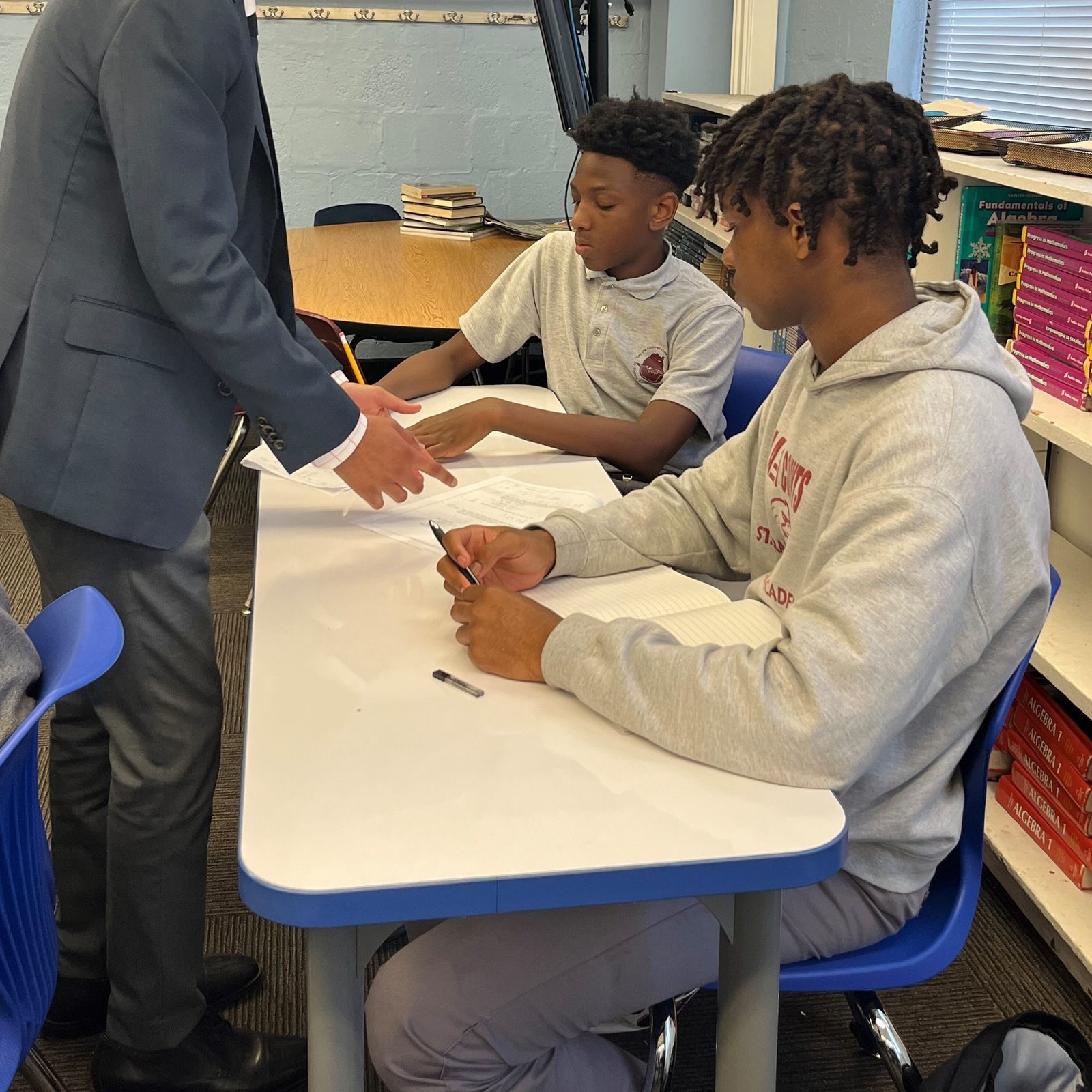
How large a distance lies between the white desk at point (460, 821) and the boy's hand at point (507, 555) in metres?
0.15

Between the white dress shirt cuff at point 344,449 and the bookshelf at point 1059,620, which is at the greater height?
the white dress shirt cuff at point 344,449

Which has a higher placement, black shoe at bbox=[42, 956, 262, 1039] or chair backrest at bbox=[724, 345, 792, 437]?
chair backrest at bbox=[724, 345, 792, 437]

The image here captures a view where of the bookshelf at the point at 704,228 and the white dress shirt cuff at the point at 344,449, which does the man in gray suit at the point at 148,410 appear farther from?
the bookshelf at the point at 704,228

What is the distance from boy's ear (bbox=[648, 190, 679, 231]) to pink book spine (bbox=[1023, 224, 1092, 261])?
60cm

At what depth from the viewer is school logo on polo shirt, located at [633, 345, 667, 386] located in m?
2.07

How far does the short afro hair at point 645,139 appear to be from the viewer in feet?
6.74

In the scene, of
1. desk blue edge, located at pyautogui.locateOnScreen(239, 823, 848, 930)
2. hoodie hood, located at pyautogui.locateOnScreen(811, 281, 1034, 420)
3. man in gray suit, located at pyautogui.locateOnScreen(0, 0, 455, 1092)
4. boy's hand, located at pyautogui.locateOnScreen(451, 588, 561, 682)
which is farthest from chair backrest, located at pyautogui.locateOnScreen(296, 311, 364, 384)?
desk blue edge, located at pyautogui.locateOnScreen(239, 823, 848, 930)

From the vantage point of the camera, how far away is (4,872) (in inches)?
36.2

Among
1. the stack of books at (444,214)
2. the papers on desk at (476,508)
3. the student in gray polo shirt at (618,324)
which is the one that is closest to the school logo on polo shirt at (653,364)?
the student in gray polo shirt at (618,324)

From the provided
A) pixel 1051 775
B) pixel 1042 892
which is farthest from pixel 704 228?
pixel 1042 892

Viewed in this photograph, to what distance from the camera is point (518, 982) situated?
104cm

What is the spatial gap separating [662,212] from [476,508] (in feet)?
2.63

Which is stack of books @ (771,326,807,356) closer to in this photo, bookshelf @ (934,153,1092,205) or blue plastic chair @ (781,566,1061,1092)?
bookshelf @ (934,153,1092,205)

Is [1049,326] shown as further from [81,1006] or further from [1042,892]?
[81,1006]
